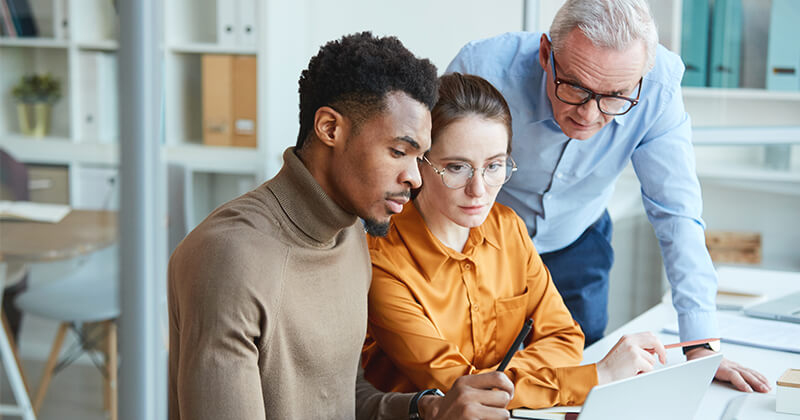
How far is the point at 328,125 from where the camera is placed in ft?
3.41

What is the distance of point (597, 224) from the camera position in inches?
77.1

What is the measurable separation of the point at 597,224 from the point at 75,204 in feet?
4.90

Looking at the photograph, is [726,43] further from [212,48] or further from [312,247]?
[312,247]

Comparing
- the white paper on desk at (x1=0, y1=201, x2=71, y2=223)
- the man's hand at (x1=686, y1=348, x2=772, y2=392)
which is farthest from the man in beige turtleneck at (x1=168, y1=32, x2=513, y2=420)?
the white paper on desk at (x1=0, y1=201, x2=71, y2=223)

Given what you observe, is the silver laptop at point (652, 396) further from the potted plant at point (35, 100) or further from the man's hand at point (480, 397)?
the potted plant at point (35, 100)

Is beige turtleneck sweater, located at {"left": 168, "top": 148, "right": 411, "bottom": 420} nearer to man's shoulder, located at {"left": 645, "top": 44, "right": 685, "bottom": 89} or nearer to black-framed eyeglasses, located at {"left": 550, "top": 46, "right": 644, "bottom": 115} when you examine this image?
black-framed eyeglasses, located at {"left": 550, "top": 46, "right": 644, "bottom": 115}

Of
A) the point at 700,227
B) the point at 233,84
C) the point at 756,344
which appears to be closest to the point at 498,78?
the point at 700,227

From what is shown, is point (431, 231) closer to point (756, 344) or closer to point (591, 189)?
point (591, 189)

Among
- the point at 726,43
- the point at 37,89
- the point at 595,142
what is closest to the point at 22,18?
the point at 37,89

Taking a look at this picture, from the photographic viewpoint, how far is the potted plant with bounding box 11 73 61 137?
6.86ft

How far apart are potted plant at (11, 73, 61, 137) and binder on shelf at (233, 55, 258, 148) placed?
4.68 feet

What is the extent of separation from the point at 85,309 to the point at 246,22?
1759 mm

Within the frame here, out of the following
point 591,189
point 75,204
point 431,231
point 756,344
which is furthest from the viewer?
point 75,204

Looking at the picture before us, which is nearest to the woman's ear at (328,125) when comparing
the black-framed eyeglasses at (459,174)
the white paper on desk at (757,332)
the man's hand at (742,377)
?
the black-framed eyeglasses at (459,174)
